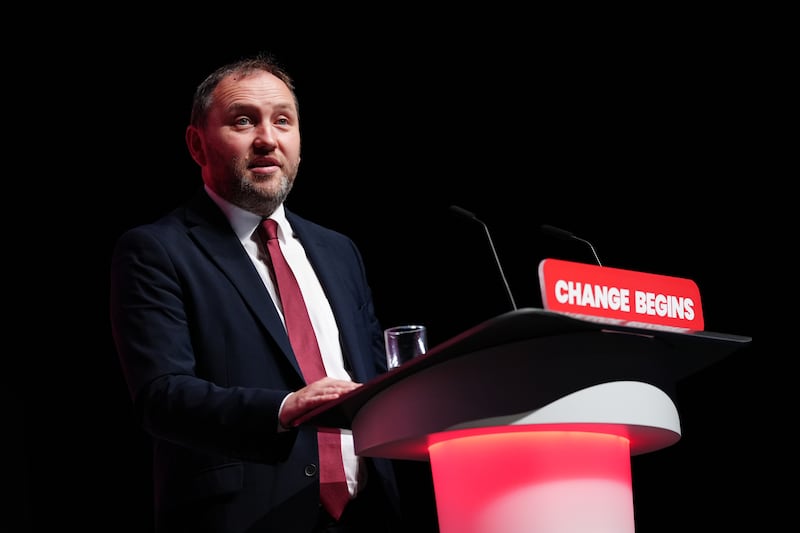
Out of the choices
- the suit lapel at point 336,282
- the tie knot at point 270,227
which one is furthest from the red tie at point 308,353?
the suit lapel at point 336,282

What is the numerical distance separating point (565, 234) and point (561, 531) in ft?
2.73

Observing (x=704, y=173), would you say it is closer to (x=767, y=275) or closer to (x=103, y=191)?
(x=767, y=275)

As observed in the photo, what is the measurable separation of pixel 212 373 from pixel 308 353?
24cm

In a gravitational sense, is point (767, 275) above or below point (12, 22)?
below

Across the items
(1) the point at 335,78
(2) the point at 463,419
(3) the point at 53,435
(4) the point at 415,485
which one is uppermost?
(1) the point at 335,78

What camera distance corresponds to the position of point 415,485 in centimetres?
379

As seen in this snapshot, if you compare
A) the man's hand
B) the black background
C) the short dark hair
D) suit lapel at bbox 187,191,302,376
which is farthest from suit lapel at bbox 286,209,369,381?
the black background

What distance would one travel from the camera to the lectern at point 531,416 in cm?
147

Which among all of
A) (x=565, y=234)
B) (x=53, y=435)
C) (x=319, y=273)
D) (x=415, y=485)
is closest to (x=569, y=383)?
(x=565, y=234)

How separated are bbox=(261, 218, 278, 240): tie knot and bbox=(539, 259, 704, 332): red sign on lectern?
3.62 feet

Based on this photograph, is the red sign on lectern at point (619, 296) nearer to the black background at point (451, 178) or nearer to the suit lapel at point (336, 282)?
the suit lapel at point (336, 282)

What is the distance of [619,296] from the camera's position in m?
1.53

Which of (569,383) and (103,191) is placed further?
(103,191)

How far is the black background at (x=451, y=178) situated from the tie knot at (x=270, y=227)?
1.58m
